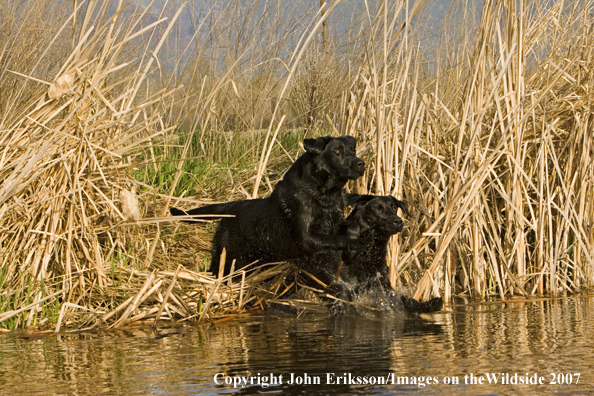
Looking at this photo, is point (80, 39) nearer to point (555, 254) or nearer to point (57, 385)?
point (57, 385)

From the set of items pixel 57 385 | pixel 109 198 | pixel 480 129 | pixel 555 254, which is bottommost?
pixel 57 385

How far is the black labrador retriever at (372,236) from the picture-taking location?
4875 millimetres

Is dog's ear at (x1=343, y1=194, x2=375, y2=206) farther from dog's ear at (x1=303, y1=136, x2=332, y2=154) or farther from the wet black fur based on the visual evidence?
dog's ear at (x1=303, y1=136, x2=332, y2=154)

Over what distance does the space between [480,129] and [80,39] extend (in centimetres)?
281

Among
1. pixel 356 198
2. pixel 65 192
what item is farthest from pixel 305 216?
pixel 65 192

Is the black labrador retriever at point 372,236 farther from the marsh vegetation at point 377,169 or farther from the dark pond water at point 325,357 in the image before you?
the dark pond water at point 325,357

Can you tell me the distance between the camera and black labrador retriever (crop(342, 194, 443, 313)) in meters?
4.88

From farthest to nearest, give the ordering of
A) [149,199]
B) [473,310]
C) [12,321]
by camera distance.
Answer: [149,199], [473,310], [12,321]

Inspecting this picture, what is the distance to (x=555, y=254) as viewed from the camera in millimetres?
5453

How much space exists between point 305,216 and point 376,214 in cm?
46

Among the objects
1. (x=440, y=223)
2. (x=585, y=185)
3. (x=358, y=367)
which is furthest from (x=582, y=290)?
(x=358, y=367)

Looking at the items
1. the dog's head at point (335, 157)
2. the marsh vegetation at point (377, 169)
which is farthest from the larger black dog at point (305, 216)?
the marsh vegetation at point (377, 169)

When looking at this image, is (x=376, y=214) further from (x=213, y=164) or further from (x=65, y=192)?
(x=213, y=164)

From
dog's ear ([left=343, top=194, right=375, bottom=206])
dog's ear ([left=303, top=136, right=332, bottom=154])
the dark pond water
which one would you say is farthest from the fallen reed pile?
dog's ear ([left=343, top=194, right=375, bottom=206])
